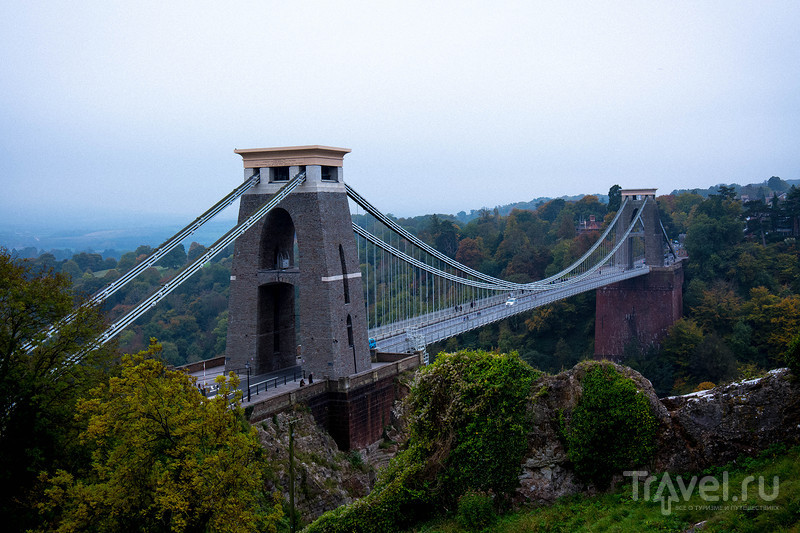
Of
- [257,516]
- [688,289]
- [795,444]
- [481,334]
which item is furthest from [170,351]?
[795,444]

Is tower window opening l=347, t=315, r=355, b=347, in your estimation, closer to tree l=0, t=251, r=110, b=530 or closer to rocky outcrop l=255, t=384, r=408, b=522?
rocky outcrop l=255, t=384, r=408, b=522

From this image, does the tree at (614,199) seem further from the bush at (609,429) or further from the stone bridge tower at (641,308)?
the bush at (609,429)

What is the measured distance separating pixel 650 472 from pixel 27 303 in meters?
12.7

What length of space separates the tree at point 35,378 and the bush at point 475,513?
25.2 feet

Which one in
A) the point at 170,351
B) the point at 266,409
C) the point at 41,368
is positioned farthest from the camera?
the point at 170,351

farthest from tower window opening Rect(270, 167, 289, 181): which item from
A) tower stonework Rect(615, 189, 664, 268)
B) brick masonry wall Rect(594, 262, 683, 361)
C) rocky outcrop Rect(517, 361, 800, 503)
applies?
tower stonework Rect(615, 189, 664, 268)

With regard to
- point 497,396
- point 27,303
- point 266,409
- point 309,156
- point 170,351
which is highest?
point 309,156

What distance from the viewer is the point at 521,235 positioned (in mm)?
74188

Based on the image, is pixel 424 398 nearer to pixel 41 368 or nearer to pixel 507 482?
pixel 507 482

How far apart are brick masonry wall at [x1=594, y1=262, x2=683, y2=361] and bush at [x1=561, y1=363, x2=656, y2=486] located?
39611 millimetres

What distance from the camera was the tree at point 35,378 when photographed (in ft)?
43.5

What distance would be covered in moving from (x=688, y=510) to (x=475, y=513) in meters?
3.75

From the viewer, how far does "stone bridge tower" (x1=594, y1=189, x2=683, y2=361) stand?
51438 millimetres

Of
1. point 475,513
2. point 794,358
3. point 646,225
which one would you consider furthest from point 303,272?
point 646,225
